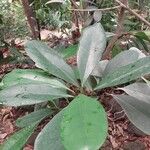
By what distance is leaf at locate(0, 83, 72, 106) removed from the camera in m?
1.03

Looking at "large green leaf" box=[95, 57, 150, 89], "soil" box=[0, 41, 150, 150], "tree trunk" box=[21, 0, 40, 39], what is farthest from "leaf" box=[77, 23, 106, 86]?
"tree trunk" box=[21, 0, 40, 39]

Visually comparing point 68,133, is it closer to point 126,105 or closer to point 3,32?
point 126,105

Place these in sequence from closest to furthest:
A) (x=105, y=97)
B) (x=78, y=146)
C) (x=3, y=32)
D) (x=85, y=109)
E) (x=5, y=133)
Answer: (x=78, y=146) → (x=85, y=109) → (x=105, y=97) → (x=5, y=133) → (x=3, y=32)

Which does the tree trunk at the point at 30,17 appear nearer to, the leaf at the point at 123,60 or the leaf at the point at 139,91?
the leaf at the point at 123,60

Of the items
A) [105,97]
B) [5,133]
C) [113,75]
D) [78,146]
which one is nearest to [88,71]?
[113,75]

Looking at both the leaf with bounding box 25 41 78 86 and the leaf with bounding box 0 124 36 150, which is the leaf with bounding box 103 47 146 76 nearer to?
the leaf with bounding box 25 41 78 86

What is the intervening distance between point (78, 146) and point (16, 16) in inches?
113

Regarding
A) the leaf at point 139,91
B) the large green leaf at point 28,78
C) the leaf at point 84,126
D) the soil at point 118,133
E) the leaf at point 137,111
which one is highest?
the leaf at point 84,126

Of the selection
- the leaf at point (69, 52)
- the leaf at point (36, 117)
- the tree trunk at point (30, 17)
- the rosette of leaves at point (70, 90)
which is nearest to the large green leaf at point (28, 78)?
the rosette of leaves at point (70, 90)

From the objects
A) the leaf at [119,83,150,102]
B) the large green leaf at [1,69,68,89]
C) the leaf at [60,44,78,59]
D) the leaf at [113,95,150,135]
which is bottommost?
the leaf at [60,44,78,59]

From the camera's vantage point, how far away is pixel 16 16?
353 cm

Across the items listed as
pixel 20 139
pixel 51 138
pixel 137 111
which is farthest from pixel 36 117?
pixel 137 111

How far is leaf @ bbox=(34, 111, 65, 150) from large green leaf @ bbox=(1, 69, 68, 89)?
0.42ft

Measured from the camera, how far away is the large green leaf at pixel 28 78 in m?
1.11
